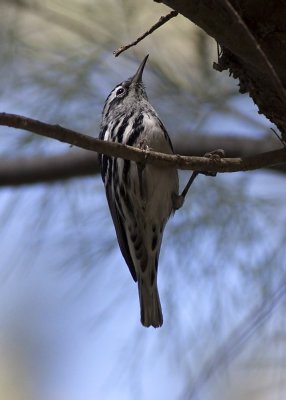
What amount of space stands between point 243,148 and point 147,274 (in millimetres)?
503

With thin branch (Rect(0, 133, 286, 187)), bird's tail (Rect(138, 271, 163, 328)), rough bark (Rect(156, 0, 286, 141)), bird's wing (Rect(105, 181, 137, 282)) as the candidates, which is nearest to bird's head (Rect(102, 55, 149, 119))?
thin branch (Rect(0, 133, 286, 187))

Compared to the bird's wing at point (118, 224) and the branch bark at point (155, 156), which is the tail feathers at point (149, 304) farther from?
the branch bark at point (155, 156)

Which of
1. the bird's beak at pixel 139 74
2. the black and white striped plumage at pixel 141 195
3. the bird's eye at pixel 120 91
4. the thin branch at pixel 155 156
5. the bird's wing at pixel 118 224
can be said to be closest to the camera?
the thin branch at pixel 155 156

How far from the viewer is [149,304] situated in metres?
2.36

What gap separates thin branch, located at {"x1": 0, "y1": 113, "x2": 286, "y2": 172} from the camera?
129 cm

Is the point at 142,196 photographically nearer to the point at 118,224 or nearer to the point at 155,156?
the point at 118,224

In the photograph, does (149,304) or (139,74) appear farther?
(139,74)

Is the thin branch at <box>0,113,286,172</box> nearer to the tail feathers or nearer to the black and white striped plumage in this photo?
the black and white striped plumage

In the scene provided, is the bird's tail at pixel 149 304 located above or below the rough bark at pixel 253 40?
below

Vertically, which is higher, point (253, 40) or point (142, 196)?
point (142, 196)

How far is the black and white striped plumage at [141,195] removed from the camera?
2154 millimetres

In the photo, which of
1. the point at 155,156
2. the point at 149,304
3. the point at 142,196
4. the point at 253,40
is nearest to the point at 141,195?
the point at 142,196

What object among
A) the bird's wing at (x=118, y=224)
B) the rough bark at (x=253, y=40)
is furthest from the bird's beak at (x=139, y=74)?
the rough bark at (x=253, y=40)

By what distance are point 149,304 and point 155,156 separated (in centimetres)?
100
